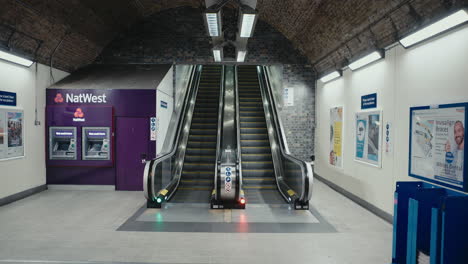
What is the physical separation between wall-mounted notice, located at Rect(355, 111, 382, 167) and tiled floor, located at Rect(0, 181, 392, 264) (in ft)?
3.63

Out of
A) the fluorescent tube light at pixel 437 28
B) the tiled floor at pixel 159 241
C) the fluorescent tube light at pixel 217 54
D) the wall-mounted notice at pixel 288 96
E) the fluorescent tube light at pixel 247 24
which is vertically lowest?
the tiled floor at pixel 159 241

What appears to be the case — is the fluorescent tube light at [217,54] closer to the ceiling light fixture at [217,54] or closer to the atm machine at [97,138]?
the ceiling light fixture at [217,54]

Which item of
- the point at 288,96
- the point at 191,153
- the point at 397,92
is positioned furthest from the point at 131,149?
the point at 397,92

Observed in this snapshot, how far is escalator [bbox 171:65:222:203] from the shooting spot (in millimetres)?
Answer: 7500

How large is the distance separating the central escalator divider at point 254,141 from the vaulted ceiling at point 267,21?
2379 mm

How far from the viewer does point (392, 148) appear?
18.2 ft

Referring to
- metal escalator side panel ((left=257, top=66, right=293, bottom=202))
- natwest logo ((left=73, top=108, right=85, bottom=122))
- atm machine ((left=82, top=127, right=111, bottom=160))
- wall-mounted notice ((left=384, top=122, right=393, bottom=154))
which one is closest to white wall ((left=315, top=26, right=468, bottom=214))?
wall-mounted notice ((left=384, top=122, right=393, bottom=154))

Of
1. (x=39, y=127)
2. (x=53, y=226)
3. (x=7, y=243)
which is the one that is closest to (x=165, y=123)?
(x=39, y=127)

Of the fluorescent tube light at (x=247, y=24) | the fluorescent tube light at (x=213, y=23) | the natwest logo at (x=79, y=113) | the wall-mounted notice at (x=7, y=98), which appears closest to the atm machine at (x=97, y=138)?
the natwest logo at (x=79, y=113)

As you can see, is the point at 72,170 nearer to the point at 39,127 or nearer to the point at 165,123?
the point at 39,127

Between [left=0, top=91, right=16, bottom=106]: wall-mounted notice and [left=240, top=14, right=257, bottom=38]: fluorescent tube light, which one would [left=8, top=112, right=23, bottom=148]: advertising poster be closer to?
[left=0, top=91, right=16, bottom=106]: wall-mounted notice

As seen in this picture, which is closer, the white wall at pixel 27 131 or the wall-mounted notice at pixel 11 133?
the wall-mounted notice at pixel 11 133

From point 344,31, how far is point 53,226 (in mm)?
6699

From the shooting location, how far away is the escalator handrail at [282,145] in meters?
6.09
